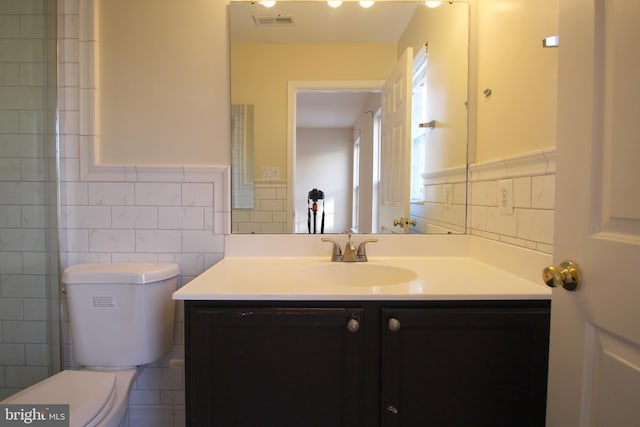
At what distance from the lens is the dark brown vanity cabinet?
3.09 ft

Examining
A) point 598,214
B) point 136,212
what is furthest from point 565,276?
point 136,212

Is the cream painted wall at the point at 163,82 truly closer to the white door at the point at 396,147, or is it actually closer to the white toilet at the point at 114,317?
the white toilet at the point at 114,317

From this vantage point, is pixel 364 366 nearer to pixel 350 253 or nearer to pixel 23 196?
pixel 350 253

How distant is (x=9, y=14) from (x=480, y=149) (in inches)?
84.3

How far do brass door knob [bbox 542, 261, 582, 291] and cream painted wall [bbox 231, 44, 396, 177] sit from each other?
1107 millimetres

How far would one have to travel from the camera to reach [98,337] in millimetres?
1302

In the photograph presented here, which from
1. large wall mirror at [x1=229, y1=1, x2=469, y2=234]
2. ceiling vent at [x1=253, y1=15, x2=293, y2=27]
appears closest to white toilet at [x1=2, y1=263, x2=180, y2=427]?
large wall mirror at [x1=229, y1=1, x2=469, y2=234]

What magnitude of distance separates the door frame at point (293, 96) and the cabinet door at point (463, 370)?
77 cm

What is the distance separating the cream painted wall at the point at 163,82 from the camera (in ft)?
4.80

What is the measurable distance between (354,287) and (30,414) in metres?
1.01

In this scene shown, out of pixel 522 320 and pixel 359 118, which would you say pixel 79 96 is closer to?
pixel 359 118

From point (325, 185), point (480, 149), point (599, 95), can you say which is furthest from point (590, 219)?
point (325, 185)

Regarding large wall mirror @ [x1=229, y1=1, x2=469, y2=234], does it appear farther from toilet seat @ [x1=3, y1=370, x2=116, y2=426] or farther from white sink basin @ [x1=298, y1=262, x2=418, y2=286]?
toilet seat @ [x1=3, y1=370, x2=116, y2=426]

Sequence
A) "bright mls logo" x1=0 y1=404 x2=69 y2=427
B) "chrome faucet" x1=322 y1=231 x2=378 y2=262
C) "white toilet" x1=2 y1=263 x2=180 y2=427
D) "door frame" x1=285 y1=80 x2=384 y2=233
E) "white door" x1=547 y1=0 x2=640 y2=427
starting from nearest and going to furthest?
"white door" x1=547 y1=0 x2=640 y2=427, "bright mls logo" x1=0 y1=404 x2=69 y2=427, "white toilet" x1=2 y1=263 x2=180 y2=427, "chrome faucet" x1=322 y1=231 x2=378 y2=262, "door frame" x1=285 y1=80 x2=384 y2=233
